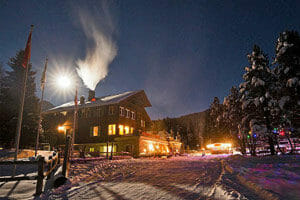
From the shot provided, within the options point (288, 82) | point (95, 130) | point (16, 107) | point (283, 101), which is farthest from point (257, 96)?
point (16, 107)

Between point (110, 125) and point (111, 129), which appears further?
point (110, 125)

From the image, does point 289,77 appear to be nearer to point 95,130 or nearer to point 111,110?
point 111,110

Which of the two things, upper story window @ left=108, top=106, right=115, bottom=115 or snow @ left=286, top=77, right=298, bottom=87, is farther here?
upper story window @ left=108, top=106, right=115, bottom=115


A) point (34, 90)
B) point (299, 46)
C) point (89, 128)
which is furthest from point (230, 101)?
point (34, 90)

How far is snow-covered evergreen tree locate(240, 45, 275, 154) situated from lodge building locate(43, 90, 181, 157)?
46.6ft

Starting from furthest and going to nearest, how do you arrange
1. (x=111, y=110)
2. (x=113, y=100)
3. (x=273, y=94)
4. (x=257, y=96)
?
(x=113, y=100), (x=111, y=110), (x=257, y=96), (x=273, y=94)

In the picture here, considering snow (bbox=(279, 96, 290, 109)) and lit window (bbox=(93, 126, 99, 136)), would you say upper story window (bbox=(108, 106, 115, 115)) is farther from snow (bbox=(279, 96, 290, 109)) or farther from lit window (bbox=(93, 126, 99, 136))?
snow (bbox=(279, 96, 290, 109))

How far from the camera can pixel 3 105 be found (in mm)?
25078

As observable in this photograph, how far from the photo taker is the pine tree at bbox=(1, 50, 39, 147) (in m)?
24.8

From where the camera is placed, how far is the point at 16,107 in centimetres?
2555

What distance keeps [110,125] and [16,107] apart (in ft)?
42.4

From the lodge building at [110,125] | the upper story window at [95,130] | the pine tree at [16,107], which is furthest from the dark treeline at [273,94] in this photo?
the pine tree at [16,107]

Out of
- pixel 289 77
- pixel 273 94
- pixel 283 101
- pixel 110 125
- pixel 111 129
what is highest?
pixel 289 77

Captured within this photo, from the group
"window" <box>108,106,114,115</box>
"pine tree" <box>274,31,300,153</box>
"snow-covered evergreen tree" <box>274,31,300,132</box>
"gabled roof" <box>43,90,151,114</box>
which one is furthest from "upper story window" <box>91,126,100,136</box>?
"snow-covered evergreen tree" <box>274,31,300,132</box>
